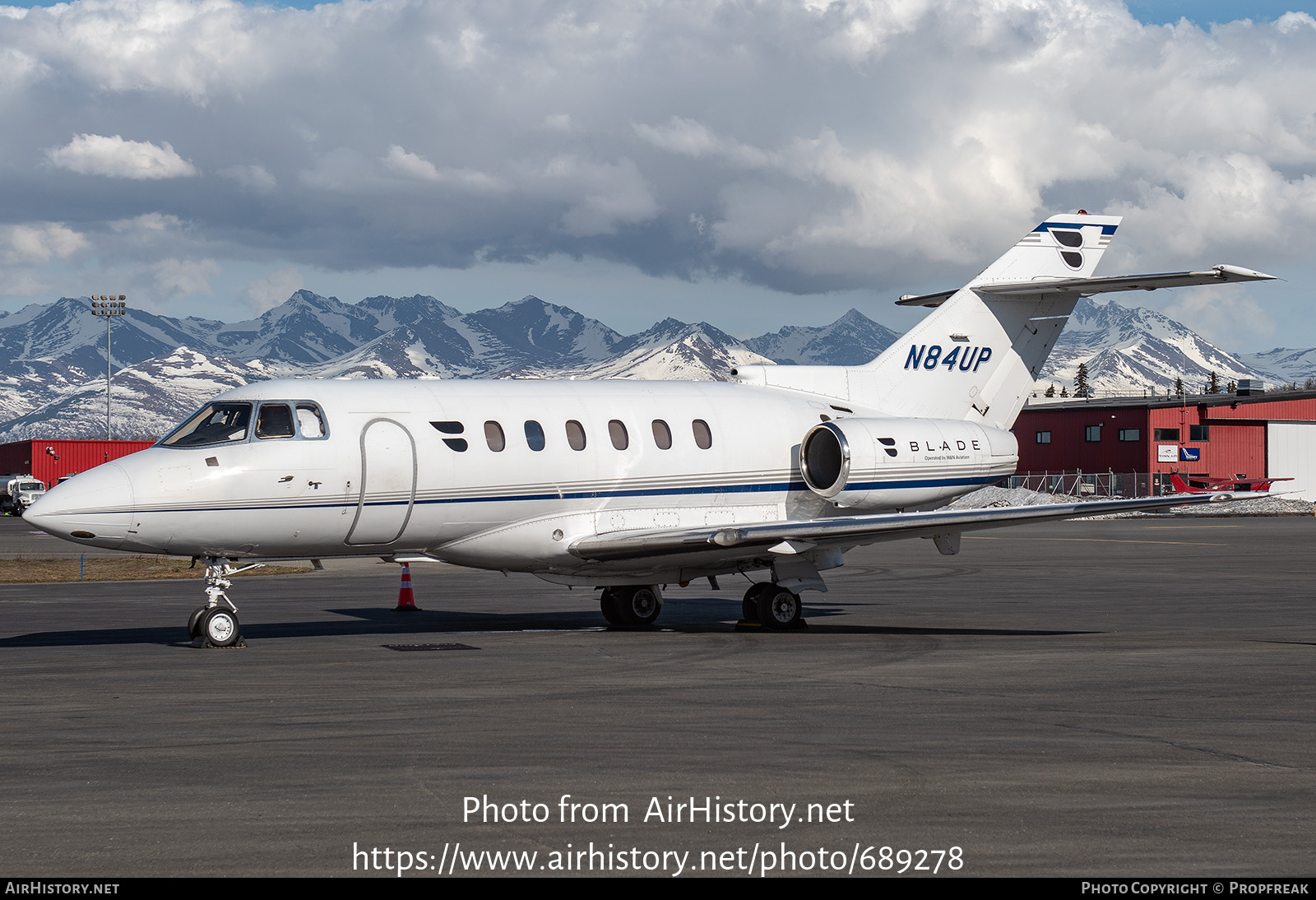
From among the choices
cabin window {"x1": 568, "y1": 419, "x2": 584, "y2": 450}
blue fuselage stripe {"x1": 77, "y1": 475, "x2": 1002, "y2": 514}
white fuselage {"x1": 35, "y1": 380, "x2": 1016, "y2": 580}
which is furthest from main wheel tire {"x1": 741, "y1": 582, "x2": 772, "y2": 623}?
cabin window {"x1": 568, "y1": 419, "x2": 584, "y2": 450}

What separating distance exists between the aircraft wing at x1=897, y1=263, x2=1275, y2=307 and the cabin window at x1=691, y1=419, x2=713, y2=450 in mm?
5774

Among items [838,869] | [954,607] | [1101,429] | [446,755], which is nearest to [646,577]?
[954,607]

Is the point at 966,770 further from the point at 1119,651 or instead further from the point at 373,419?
the point at 373,419

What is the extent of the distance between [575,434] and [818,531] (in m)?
3.73

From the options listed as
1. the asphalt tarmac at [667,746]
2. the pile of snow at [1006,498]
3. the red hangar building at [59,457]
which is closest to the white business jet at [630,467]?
the asphalt tarmac at [667,746]

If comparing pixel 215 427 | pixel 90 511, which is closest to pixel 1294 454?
pixel 215 427

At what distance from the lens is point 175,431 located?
669 inches

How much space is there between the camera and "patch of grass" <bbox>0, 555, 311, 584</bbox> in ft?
111

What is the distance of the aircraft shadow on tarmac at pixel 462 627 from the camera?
18.5 meters

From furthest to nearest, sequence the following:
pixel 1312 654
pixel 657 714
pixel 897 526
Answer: pixel 897 526 → pixel 1312 654 → pixel 657 714

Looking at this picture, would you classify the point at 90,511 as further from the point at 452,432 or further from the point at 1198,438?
the point at 1198,438

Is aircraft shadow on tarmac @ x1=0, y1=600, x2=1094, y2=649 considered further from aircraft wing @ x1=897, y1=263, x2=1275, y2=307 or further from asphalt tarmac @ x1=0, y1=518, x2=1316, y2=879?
aircraft wing @ x1=897, y1=263, x2=1275, y2=307

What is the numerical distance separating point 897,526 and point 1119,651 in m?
3.38

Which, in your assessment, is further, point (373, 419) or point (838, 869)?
point (373, 419)
